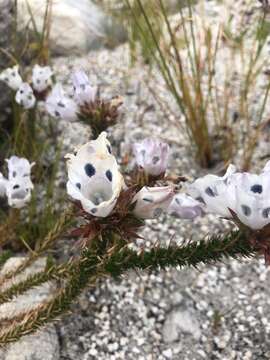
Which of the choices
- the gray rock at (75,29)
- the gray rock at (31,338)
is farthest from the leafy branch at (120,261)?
the gray rock at (75,29)


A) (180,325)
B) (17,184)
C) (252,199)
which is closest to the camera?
(252,199)

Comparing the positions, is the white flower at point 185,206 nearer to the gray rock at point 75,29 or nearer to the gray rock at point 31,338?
the gray rock at point 31,338

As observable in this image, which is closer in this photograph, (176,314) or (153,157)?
(153,157)

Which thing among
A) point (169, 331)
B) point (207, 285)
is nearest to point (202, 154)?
point (207, 285)

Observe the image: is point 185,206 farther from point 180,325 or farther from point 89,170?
point 180,325

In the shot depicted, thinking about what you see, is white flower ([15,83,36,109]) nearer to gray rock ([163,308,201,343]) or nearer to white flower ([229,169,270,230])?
gray rock ([163,308,201,343])

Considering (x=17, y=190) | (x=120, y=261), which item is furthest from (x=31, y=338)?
(x=120, y=261)

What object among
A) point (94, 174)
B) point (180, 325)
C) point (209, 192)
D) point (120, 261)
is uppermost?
point (94, 174)

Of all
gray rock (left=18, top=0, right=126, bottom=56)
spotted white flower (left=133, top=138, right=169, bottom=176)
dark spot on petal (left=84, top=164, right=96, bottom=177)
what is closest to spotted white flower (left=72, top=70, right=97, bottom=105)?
→ spotted white flower (left=133, top=138, right=169, bottom=176)
